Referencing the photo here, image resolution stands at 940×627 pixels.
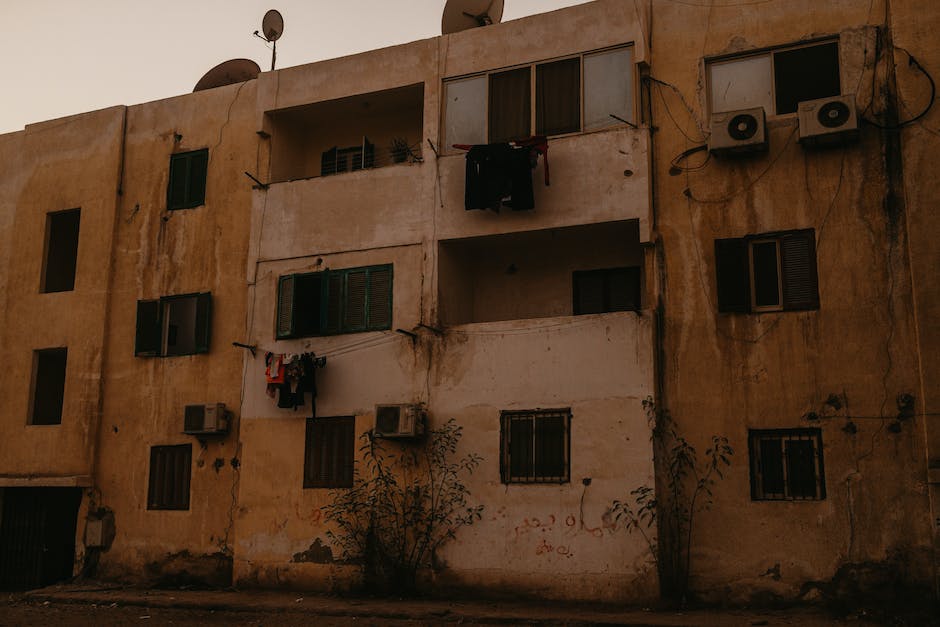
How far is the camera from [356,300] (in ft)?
53.8

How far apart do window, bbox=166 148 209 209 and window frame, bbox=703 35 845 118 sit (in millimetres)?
9479

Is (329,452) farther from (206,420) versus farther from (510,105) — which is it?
(510,105)

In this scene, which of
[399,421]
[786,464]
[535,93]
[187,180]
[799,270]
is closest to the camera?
[786,464]

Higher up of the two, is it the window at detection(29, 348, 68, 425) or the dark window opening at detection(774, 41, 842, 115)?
the dark window opening at detection(774, 41, 842, 115)

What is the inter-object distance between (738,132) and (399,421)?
6.64 meters

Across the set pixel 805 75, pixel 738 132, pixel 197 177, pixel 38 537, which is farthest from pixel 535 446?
pixel 38 537

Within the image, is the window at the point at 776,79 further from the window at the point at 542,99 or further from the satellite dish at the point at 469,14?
the satellite dish at the point at 469,14

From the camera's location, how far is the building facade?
1316cm

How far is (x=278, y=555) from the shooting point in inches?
627

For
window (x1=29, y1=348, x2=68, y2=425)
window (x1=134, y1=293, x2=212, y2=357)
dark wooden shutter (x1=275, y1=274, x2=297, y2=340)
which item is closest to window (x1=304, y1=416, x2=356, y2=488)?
dark wooden shutter (x1=275, y1=274, x2=297, y2=340)

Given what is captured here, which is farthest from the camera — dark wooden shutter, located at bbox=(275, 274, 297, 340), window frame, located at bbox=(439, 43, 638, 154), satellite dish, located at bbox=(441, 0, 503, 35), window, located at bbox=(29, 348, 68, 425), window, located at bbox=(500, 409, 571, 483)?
window, located at bbox=(29, 348, 68, 425)

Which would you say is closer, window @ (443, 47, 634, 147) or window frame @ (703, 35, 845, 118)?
window frame @ (703, 35, 845, 118)

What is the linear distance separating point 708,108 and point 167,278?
10.4m

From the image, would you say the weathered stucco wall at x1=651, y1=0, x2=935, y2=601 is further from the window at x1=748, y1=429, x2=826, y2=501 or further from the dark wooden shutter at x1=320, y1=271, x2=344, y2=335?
the dark wooden shutter at x1=320, y1=271, x2=344, y2=335
